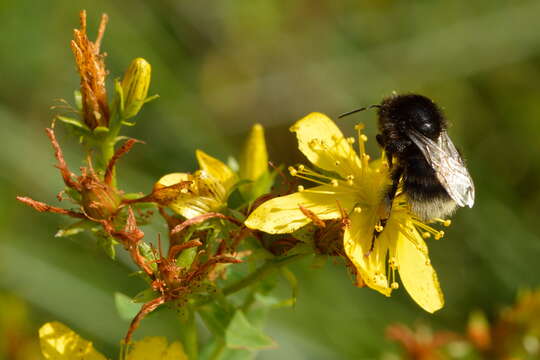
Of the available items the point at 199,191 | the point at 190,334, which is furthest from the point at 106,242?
the point at 190,334

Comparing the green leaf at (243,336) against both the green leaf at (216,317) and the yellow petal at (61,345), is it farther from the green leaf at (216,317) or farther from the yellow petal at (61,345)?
the yellow petal at (61,345)

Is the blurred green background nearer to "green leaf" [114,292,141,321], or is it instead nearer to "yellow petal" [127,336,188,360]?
"green leaf" [114,292,141,321]

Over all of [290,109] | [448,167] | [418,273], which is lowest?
[418,273]

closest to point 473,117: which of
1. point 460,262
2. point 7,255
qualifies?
point 460,262

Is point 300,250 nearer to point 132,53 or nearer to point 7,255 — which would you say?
point 7,255

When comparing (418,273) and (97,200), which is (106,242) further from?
(418,273)

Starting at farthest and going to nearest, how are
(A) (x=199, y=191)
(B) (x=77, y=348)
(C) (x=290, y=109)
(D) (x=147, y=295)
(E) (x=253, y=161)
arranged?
(C) (x=290, y=109)
(E) (x=253, y=161)
(A) (x=199, y=191)
(B) (x=77, y=348)
(D) (x=147, y=295)
